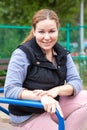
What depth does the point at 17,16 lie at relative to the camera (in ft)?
53.5

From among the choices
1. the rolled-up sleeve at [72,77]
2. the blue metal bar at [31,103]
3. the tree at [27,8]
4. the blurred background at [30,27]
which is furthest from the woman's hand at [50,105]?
the tree at [27,8]

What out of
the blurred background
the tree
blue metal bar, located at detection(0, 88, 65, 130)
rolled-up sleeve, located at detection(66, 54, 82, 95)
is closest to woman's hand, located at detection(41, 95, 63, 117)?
blue metal bar, located at detection(0, 88, 65, 130)

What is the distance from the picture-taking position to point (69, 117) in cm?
309

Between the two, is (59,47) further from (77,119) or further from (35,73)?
(77,119)

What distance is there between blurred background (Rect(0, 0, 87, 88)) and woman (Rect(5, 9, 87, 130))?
7.70 feet

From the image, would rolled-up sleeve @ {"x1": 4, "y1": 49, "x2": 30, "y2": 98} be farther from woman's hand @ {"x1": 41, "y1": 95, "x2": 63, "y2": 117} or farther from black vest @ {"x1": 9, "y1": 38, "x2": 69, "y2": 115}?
woman's hand @ {"x1": 41, "y1": 95, "x2": 63, "y2": 117}

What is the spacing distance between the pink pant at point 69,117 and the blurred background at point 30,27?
2418 millimetres

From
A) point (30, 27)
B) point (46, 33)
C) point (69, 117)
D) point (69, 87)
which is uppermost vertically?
point (46, 33)

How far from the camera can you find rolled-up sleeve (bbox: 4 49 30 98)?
3.03 meters

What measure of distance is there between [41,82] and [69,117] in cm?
32

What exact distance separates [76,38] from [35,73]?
29.7ft

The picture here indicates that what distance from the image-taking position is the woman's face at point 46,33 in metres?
3.10

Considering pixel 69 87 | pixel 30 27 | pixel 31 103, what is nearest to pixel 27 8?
pixel 30 27

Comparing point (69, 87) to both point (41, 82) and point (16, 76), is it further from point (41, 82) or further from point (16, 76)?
point (16, 76)
